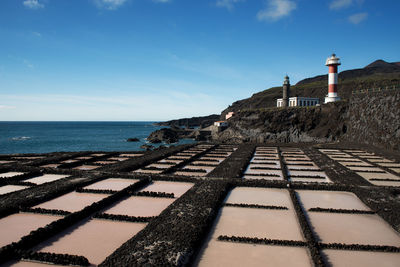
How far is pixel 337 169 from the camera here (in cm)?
1775

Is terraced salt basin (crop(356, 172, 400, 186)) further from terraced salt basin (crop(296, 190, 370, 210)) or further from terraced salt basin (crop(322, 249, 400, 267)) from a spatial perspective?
terraced salt basin (crop(322, 249, 400, 267))

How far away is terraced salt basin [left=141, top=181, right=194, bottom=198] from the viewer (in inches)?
524

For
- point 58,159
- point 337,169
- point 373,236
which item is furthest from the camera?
point 58,159

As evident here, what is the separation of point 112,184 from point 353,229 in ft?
38.4

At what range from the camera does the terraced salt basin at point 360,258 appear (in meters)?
6.87

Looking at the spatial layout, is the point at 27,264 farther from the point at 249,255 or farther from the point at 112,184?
the point at 112,184

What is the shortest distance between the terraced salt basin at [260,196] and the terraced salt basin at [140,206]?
298 cm

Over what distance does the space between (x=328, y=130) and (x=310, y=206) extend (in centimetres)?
4170

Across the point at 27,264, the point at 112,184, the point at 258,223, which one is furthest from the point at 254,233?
the point at 112,184

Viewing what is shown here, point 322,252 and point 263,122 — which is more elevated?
point 263,122

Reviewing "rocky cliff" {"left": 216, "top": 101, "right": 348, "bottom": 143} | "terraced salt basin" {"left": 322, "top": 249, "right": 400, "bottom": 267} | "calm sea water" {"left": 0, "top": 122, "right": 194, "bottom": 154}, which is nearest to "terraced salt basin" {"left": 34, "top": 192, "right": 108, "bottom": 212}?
"terraced salt basin" {"left": 322, "top": 249, "right": 400, "bottom": 267}

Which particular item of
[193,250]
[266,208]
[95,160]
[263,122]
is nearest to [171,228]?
[193,250]

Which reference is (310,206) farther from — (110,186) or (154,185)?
(110,186)

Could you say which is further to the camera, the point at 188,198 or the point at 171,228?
the point at 188,198
